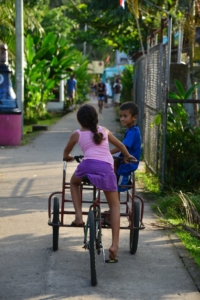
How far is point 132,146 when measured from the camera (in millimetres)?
6715

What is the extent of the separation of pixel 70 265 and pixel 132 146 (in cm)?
131

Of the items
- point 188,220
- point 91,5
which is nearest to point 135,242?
point 188,220

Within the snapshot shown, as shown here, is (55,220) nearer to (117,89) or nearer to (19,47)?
(19,47)

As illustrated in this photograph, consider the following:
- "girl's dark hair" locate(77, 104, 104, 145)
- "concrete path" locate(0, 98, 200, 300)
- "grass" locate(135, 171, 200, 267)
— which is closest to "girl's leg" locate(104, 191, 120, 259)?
"concrete path" locate(0, 98, 200, 300)

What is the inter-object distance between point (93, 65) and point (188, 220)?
5314 cm

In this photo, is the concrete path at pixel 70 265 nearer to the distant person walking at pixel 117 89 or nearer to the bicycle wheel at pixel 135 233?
the bicycle wheel at pixel 135 233

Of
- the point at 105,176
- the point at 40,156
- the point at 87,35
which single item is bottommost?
the point at 40,156

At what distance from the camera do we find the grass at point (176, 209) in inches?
282

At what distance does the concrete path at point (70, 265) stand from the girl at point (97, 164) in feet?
1.23

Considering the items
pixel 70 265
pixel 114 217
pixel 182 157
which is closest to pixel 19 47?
pixel 182 157

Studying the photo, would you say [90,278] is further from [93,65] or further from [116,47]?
[93,65]

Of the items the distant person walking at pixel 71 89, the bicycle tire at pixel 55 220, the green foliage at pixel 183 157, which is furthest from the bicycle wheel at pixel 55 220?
the distant person walking at pixel 71 89

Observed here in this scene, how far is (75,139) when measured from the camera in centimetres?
617

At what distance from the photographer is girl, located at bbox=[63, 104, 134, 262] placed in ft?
19.7
